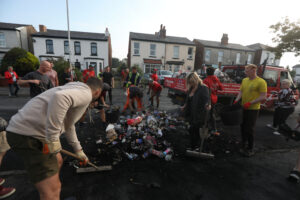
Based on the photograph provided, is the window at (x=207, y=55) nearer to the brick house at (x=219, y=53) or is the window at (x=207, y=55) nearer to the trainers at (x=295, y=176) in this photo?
the brick house at (x=219, y=53)

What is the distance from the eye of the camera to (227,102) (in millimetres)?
5684

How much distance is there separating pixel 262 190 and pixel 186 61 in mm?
24876

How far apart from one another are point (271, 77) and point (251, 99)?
4263mm

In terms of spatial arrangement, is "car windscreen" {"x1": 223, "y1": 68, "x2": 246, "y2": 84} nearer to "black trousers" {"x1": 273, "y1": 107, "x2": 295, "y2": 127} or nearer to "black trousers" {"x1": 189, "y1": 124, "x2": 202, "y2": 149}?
"black trousers" {"x1": 273, "y1": 107, "x2": 295, "y2": 127}

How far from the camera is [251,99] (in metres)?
3.26

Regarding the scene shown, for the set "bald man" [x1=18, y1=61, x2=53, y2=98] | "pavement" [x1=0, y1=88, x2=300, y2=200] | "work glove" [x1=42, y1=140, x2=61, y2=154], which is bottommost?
"pavement" [x1=0, y1=88, x2=300, y2=200]

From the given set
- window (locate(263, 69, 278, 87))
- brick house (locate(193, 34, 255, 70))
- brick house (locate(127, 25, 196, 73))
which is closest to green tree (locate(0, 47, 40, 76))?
brick house (locate(127, 25, 196, 73))

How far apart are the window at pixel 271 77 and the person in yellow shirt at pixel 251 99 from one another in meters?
3.91

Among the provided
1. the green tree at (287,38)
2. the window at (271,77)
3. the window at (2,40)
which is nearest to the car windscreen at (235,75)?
the window at (271,77)

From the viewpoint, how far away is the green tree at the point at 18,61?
1520cm

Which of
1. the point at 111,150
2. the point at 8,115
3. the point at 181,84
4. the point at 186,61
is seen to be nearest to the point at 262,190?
the point at 111,150

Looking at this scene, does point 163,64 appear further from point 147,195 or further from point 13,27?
point 147,195

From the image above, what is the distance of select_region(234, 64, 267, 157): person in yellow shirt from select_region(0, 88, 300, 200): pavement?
0.57 metres

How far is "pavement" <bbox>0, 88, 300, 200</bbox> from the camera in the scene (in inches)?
87.8
